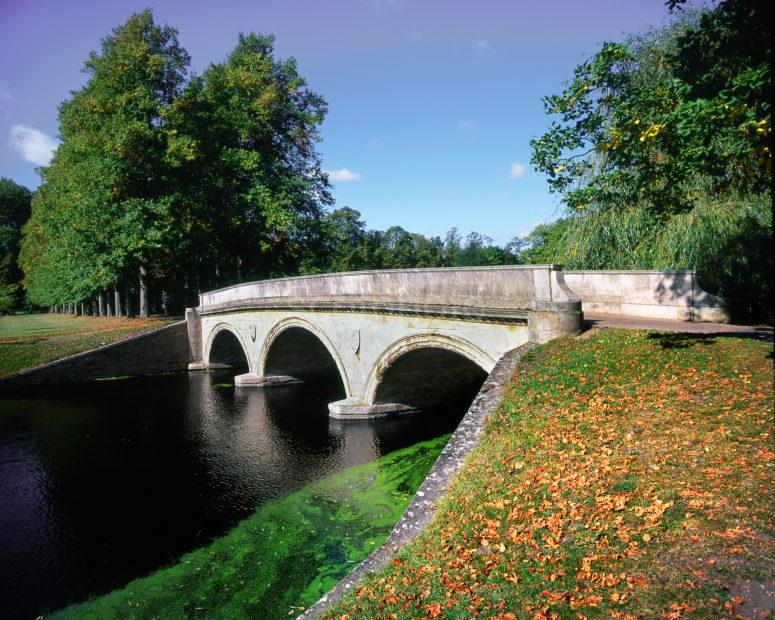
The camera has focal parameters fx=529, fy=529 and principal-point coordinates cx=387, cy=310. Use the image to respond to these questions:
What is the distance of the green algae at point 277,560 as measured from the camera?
8.58 meters

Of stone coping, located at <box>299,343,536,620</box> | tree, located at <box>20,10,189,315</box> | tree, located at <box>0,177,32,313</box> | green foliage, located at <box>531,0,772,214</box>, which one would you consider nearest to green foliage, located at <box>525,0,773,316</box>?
green foliage, located at <box>531,0,772,214</box>

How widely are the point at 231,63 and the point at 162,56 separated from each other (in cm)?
512

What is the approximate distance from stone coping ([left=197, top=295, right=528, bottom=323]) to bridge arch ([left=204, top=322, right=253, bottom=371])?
3834mm

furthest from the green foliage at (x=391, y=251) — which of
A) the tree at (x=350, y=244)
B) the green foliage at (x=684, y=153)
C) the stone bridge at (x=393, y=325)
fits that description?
the green foliage at (x=684, y=153)

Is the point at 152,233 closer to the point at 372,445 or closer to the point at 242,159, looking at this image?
the point at 242,159

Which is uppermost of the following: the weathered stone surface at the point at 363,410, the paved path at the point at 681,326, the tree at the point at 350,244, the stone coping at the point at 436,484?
the tree at the point at 350,244

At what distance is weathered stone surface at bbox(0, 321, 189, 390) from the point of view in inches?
1073

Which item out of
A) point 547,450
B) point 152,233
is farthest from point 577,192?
point 152,233

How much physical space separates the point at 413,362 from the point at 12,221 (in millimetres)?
72812

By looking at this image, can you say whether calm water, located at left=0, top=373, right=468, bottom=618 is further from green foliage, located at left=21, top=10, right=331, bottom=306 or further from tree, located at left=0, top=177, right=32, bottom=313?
tree, located at left=0, top=177, right=32, bottom=313

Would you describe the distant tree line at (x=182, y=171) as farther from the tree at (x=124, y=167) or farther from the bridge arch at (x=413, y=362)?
the bridge arch at (x=413, y=362)

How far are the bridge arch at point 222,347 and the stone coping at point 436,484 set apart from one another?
852 inches

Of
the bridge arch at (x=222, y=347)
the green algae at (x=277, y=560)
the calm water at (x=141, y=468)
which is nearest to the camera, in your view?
the green algae at (x=277, y=560)

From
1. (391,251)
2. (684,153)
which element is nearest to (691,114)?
(684,153)
